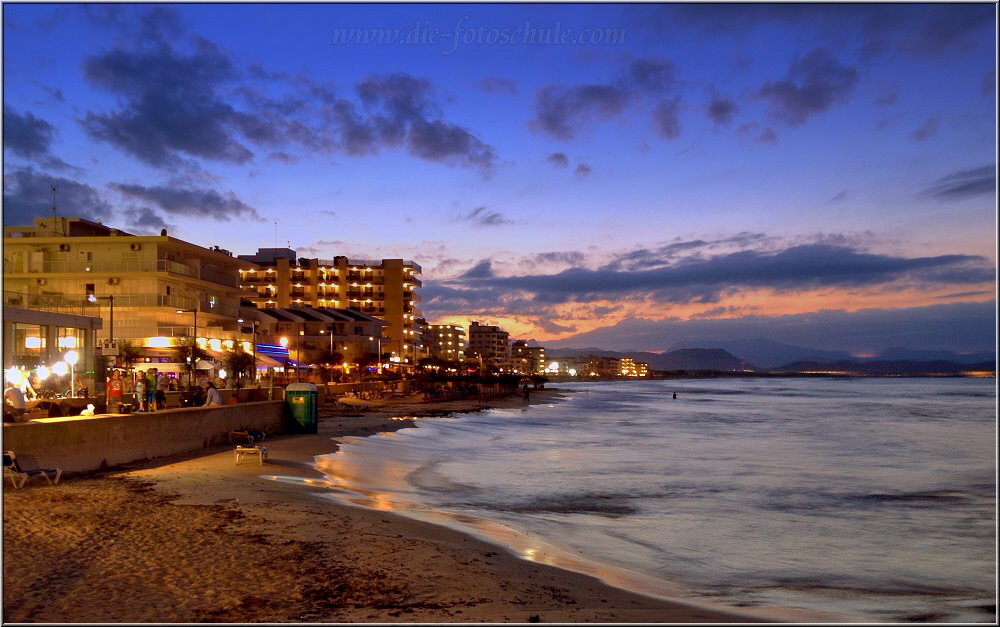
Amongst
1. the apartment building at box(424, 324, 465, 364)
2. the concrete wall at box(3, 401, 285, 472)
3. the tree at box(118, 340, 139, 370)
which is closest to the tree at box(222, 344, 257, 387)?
the tree at box(118, 340, 139, 370)

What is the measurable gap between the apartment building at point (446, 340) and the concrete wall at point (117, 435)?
149301 mm

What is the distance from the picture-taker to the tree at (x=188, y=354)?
33.1 m

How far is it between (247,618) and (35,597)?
1980 millimetres

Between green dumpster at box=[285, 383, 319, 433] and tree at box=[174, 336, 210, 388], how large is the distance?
27.6ft

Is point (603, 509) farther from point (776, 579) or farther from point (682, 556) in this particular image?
point (776, 579)

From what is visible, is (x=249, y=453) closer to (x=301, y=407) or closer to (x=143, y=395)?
(x=143, y=395)

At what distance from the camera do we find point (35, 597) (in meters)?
6.73

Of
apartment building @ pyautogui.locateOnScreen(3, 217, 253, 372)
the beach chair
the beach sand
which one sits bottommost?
the beach sand

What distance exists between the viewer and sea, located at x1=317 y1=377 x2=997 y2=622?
10.1 meters

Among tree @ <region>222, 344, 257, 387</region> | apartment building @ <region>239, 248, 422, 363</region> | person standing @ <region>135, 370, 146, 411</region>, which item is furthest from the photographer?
apartment building @ <region>239, 248, 422, 363</region>

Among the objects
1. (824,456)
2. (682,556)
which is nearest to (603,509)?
(682,556)

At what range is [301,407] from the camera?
25297mm

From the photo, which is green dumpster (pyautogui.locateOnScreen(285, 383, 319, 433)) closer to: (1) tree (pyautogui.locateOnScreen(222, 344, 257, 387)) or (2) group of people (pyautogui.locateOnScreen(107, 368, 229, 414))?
(2) group of people (pyautogui.locateOnScreen(107, 368, 229, 414))

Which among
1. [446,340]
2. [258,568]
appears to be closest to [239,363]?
[258,568]
